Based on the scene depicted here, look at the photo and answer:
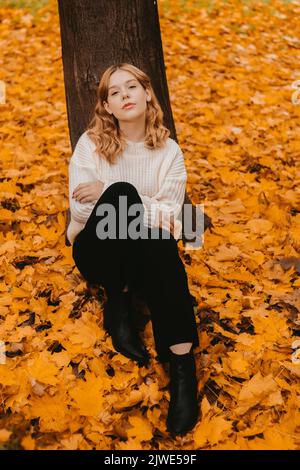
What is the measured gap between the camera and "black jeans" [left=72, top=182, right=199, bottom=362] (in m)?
2.10

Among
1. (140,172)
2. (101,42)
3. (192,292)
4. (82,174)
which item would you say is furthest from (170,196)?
(101,42)

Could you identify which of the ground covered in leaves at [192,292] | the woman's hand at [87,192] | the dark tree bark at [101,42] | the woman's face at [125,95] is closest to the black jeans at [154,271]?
the woman's hand at [87,192]

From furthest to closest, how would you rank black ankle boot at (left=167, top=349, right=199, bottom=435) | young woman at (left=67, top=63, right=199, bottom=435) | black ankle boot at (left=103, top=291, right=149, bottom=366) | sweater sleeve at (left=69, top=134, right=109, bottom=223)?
sweater sleeve at (left=69, top=134, right=109, bottom=223)
black ankle boot at (left=103, top=291, right=149, bottom=366)
young woman at (left=67, top=63, right=199, bottom=435)
black ankle boot at (left=167, top=349, right=199, bottom=435)

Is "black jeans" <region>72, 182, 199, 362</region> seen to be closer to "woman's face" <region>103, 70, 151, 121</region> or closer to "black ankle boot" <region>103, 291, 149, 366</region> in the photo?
"black ankle boot" <region>103, 291, 149, 366</region>

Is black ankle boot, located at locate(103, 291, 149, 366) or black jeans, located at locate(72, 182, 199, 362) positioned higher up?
black jeans, located at locate(72, 182, 199, 362)

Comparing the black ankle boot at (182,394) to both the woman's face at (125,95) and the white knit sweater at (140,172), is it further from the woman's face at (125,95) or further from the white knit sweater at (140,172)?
the woman's face at (125,95)

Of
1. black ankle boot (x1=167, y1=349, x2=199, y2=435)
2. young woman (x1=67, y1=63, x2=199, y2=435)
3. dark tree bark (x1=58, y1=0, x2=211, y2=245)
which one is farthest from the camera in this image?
dark tree bark (x1=58, y1=0, x2=211, y2=245)

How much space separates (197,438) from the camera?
1905mm

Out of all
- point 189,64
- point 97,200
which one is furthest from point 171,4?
point 97,200

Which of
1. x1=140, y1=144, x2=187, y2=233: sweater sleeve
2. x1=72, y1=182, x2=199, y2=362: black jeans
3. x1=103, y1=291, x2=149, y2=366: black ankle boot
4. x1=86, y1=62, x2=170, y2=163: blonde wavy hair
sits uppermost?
x1=86, y1=62, x2=170, y2=163: blonde wavy hair

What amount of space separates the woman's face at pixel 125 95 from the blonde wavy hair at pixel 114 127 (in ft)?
0.11

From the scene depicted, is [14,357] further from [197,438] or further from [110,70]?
[110,70]

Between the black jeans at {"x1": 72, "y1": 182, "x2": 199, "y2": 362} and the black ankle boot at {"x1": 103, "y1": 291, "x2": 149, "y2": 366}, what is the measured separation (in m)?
0.09

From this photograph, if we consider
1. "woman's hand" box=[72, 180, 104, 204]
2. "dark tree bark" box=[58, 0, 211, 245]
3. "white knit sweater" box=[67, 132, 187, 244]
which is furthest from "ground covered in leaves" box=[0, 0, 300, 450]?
"dark tree bark" box=[58, 0, 211, 245]
